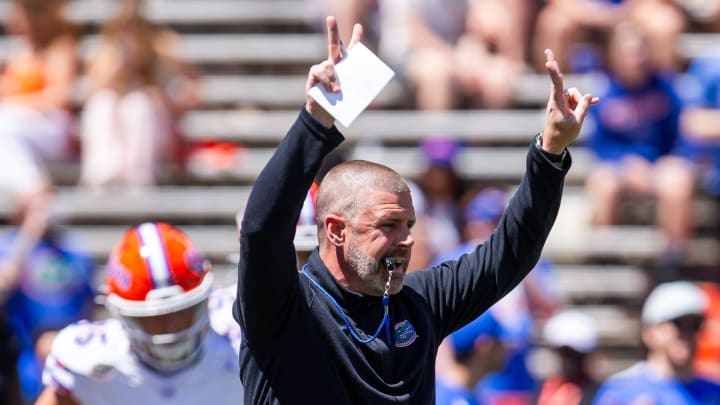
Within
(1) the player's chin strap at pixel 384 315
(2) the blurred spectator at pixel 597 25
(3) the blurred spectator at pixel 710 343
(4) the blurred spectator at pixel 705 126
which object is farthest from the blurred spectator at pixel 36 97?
(1) the player's chin strap at pixel 384 315

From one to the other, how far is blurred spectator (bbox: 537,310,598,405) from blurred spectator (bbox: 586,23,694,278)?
→ 5.54 feet

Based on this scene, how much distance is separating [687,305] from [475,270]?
9.15 ft

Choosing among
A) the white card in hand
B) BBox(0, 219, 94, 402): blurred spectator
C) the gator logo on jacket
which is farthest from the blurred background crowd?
the white card in hand

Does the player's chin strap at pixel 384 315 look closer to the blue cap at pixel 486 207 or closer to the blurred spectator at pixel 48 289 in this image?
the blue cap at pixel 486 207

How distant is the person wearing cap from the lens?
6.47 metres

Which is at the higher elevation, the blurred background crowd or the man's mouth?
the man's mouth

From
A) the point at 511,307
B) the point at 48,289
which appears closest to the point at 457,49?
the point at 511,307

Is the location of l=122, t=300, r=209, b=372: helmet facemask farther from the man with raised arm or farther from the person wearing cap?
the person wearing cap

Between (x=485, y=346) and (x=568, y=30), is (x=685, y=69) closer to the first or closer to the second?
(x=568, y=30)

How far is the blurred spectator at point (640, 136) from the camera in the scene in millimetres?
8508

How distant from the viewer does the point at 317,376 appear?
11.8ft

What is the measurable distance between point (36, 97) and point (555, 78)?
21.5 feet

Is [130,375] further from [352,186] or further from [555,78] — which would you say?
[555,78]

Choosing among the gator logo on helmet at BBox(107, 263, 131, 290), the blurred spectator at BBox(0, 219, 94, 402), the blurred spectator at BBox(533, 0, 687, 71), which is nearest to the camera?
the gator logo on helmet at BBox(107, 263, 131, 290)
